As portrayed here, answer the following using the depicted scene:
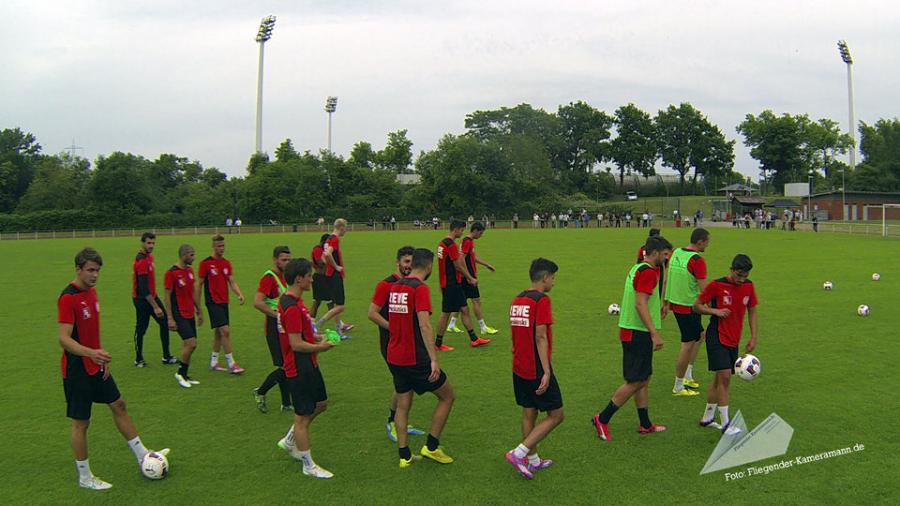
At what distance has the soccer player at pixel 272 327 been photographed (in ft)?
23.3

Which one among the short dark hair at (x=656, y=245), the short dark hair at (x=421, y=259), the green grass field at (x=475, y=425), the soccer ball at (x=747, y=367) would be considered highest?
the short dark hair at (x=656, y=245)

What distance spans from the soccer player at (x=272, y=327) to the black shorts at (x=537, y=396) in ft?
9.43

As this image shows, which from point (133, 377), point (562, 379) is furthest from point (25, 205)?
point (562, 379)

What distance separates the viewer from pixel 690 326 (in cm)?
738

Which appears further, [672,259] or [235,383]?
[235,383]

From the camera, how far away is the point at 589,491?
516 centimetres

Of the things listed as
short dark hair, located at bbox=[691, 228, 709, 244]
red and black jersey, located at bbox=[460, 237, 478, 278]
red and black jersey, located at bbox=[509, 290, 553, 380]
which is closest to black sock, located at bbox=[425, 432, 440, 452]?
red and black jersey, located at bbox=[509, 290, 553, 380]

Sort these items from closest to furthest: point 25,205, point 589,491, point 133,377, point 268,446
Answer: point 589,491
point 268,446
point 133,377
point 25,205

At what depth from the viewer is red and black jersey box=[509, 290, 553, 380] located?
5211mm

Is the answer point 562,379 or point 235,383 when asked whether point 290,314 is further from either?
point 562,379

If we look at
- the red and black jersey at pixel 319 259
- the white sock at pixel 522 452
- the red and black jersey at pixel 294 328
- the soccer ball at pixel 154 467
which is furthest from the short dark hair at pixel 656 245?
the red and black jersey at pixel 319 259

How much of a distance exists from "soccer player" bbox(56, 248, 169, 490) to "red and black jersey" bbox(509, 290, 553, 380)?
11.4 feet

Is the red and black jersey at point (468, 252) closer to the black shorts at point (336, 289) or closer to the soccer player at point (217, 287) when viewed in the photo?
the black shorts at point (336, 289)

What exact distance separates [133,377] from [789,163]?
101 metres
